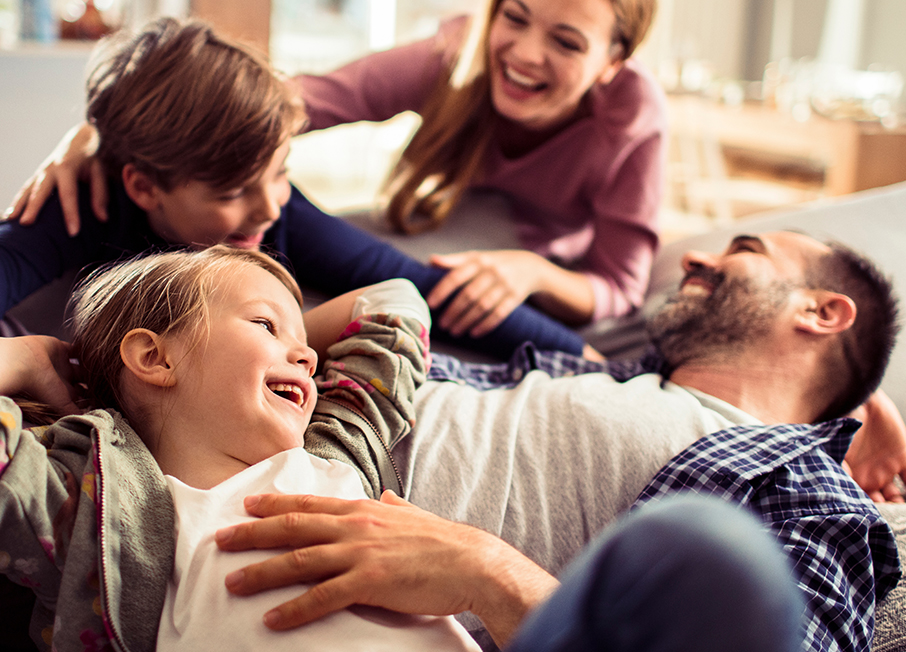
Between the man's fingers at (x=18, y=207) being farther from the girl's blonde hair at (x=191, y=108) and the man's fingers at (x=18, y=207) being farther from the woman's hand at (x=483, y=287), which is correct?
the woman's hand at (x=483, y=287)

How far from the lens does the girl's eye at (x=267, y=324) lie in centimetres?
87

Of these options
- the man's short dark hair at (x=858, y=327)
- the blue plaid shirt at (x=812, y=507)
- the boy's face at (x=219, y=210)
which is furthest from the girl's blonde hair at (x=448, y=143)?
the blue plaid shirt at (x=812, y=507)

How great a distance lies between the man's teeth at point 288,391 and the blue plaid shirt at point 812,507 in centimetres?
44

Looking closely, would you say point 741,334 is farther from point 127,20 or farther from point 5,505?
point 127,20

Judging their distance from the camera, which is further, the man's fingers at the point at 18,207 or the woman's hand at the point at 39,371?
the man's fingers at the point at 18,207

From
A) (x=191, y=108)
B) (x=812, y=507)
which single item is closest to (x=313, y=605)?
(x=812, y=507)

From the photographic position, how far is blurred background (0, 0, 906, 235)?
204 cm

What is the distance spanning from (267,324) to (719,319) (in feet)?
2.42

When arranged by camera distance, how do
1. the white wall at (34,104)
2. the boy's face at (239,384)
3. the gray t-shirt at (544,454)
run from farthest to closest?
the white wall at (34,104), the gray t-shirt at (544,454), the boy's face at (239,384)

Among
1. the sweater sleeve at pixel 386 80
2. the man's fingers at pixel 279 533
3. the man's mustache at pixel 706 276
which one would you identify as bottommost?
the man's mustache at pixel 706 276

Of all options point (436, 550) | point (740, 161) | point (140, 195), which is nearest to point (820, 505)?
point (436, 550)

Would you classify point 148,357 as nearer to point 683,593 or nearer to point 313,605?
point 313,605

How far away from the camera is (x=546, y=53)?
58.6 inches

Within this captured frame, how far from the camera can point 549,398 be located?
107 centimetres
